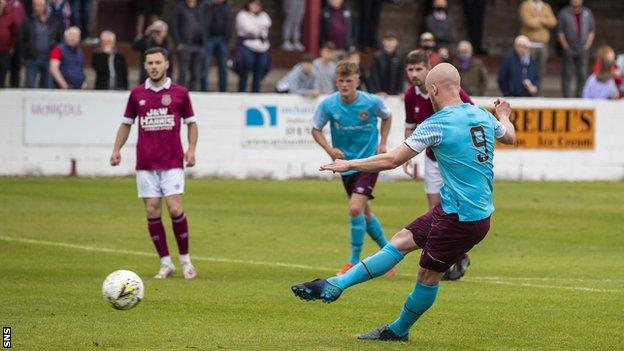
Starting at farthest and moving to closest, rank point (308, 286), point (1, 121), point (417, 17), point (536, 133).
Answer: point (417, 17) → point (536, 133) → point (1, 121) → point (308, 286)

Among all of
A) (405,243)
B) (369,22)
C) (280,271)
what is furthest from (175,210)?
(369,22)

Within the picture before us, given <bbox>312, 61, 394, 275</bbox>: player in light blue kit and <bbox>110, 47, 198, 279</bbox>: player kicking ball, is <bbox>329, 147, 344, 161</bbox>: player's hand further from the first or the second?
<bbox>110, 47, 198, 279</bbox>: player kicking ball

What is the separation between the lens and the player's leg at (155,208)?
14977mm

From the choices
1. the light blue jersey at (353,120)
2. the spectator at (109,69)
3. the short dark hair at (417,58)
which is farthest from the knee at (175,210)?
the spectator at (109,69)

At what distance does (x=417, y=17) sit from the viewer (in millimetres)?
39656

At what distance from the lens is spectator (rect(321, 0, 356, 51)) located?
3142 centimetres

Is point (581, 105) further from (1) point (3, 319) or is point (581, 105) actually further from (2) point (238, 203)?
(1) point (3, 319)

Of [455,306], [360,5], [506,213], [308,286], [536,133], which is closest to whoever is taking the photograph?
[308,286]

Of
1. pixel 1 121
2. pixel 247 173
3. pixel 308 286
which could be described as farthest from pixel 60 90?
pixel 308 286

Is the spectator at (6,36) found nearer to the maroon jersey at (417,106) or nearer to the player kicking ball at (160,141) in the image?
the player kicking ball at (160,141)

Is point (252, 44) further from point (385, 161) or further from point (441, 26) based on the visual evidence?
point (385, 161)

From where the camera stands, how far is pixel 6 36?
27875 millimetres

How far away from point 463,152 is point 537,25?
22.8 m

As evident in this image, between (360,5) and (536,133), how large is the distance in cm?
945
